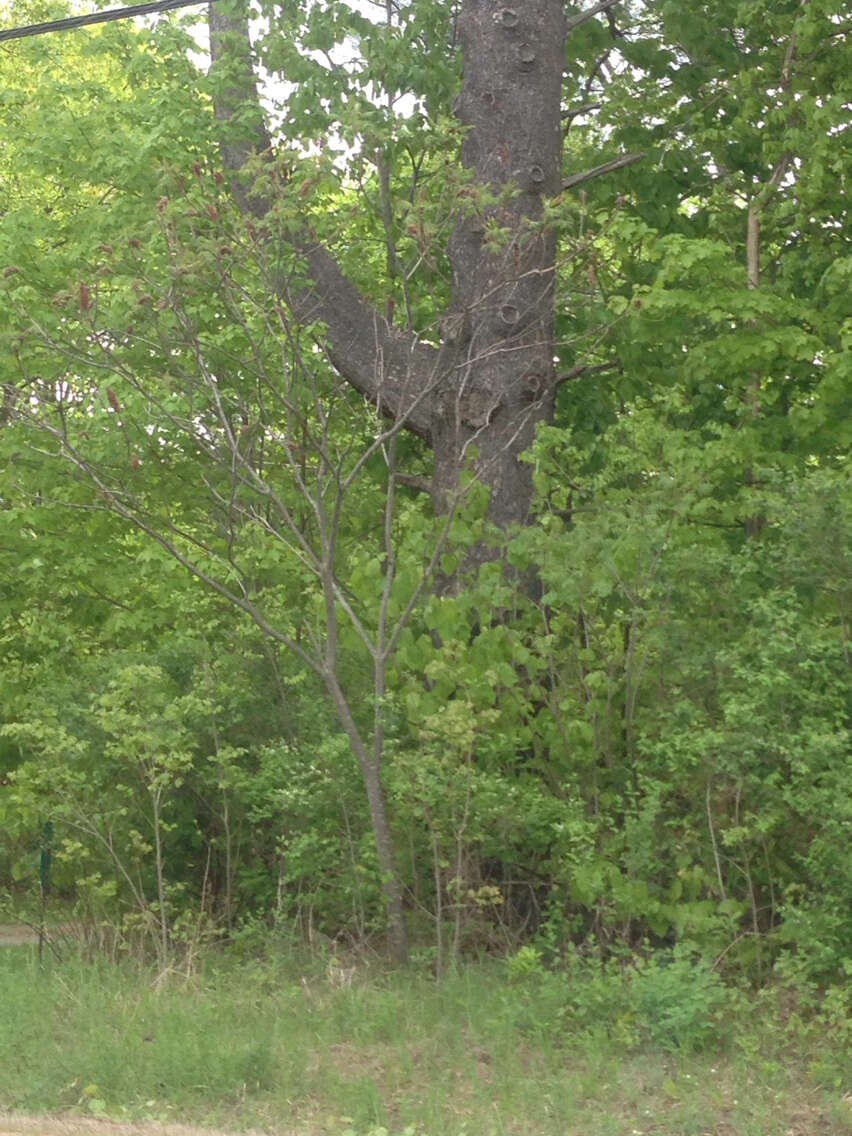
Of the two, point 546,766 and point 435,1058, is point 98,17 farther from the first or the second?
point 435,1058

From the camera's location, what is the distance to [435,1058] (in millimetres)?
7309

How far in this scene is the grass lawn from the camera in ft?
21.6

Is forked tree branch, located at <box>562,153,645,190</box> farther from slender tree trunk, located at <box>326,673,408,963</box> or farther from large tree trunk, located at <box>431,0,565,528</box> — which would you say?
slender tree trunk, located at <box>326,673,408,963</box>

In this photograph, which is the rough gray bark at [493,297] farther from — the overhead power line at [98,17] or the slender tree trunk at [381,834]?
the slender tree trunk at [381,834]

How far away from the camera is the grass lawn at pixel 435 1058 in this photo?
6.59 metres

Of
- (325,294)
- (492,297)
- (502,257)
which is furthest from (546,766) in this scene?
(325,294)

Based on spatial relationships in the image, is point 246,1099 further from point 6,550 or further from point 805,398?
point 805,398

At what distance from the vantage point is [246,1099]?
6785mm

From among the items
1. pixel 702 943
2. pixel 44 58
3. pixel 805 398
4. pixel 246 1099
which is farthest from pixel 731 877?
pixel 44 58

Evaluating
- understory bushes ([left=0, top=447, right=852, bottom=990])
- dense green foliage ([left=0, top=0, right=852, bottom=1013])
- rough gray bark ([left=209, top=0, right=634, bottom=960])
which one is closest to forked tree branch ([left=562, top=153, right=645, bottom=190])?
dense green foliage ([left=0, top=0, right=852, bottom=1013])

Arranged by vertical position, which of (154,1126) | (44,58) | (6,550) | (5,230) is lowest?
(154,1126)

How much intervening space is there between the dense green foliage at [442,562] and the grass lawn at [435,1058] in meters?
0.36

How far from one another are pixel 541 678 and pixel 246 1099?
335 centimetres

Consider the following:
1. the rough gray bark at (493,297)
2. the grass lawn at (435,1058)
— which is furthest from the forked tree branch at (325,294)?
the grass lawn at (435,1058)
